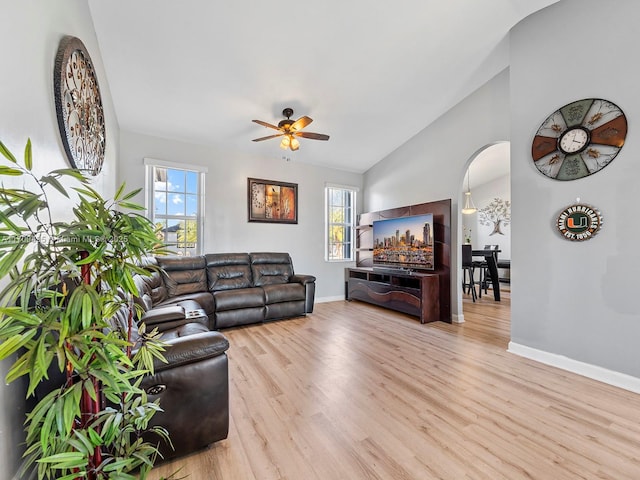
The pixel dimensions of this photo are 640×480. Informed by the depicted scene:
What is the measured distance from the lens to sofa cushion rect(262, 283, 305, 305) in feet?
13.8

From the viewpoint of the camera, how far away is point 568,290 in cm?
266

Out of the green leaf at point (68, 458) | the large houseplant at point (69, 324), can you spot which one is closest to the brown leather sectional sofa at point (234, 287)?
the large houseplant at point (69, 324)

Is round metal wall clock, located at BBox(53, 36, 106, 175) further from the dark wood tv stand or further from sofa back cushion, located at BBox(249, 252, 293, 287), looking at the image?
the dark wood tv stand

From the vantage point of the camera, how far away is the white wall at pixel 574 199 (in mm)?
2340

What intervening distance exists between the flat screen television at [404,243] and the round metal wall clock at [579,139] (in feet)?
5.55

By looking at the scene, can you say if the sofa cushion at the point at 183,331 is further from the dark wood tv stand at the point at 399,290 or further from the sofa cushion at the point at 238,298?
the dark wood tv stand at the point at 399,290

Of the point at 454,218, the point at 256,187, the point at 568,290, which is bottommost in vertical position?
the point at 568,290

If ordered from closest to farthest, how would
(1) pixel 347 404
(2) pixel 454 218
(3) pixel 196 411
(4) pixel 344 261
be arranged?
(3) pixel 196 411, (1) pixel 347 404, (2) pixel 454 218, (4) pixel 344 261

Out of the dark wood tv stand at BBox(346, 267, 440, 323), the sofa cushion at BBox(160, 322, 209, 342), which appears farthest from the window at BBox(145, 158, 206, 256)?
the dark wood tv stand at BBox(346, 267, 440, 323)

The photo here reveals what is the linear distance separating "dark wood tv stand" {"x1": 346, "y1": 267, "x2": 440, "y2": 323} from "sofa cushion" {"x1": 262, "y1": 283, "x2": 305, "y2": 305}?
1.41m

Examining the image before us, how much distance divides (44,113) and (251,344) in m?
2.74

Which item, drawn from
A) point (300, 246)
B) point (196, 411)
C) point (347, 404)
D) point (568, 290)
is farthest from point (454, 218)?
point (196, 411)

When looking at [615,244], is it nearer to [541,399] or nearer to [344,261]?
[541,399]

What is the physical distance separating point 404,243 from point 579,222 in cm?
243
